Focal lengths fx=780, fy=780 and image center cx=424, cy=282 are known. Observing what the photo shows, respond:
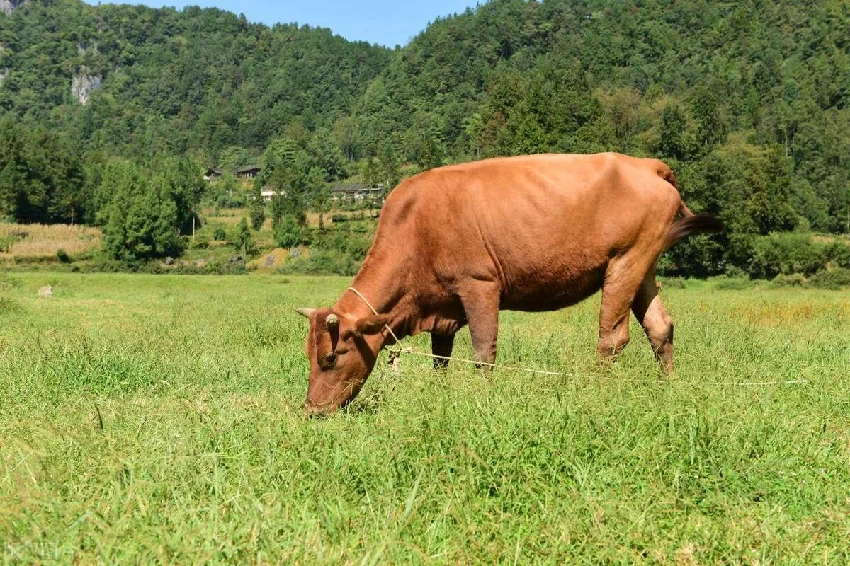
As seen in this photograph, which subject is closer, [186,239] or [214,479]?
[214,479]

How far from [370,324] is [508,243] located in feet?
4.85

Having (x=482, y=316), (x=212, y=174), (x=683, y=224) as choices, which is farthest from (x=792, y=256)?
(x=212, y=174)

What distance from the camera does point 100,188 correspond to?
85062mm

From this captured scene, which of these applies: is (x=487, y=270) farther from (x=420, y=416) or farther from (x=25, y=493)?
(x=25, y=493)

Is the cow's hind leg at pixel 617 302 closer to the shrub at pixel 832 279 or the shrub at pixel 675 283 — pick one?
the shrub at pixel 675 283

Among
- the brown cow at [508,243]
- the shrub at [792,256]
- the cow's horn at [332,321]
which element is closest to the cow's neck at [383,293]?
the brown cow at [508,243]

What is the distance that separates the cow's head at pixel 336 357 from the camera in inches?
250

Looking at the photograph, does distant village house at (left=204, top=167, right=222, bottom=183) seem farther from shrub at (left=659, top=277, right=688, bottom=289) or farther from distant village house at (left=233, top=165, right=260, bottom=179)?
shrub at (left=659, top=277, right=688, bottom=289)

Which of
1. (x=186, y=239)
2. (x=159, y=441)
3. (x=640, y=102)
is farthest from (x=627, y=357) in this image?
(x=640, y=102)

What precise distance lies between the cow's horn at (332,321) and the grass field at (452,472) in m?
0.65

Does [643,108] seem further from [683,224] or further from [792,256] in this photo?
[683,224]

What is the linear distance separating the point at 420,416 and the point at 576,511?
3.99 feet

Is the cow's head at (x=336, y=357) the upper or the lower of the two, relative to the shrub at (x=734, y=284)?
upper

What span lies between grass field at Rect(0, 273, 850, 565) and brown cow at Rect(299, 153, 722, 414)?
28.4 inches
